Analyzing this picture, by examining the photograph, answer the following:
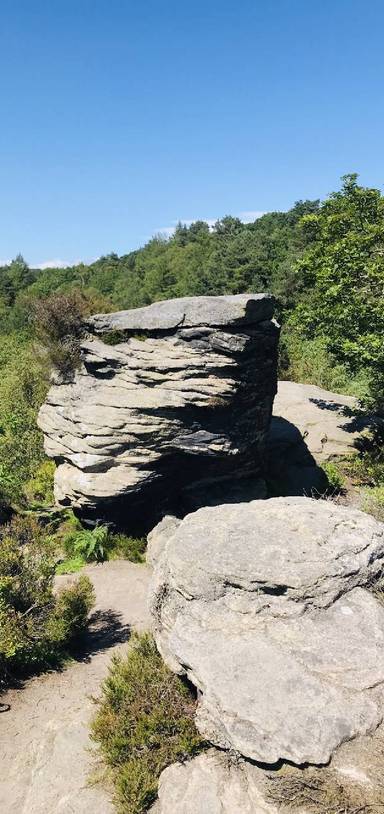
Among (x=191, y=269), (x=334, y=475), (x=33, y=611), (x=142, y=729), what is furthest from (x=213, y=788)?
(x=191, y=269)

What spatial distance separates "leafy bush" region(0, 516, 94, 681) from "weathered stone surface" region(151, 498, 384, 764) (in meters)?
2.42

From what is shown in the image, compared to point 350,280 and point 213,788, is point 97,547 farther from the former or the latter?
point 350,280

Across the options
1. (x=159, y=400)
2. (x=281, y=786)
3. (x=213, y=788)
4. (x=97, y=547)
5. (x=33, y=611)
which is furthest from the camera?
(x=97, y=547)

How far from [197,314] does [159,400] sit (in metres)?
2.56

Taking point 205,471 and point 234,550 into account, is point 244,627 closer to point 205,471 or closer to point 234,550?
point 234,550

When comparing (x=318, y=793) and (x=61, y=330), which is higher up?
(x=61, y=330)

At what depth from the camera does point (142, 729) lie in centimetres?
668

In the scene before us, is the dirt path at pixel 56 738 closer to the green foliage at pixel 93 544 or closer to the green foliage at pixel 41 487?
the green foliage at pixel 93 544

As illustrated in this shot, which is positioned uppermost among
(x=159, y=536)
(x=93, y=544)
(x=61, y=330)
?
(x=61, y=330)

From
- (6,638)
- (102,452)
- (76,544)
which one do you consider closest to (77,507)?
(76,544)

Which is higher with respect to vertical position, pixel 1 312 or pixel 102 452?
pixel 1 312

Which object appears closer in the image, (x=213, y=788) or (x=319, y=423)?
(x=213, y=788)

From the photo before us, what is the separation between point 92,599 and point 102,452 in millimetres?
4421

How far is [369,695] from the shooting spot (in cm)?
553
